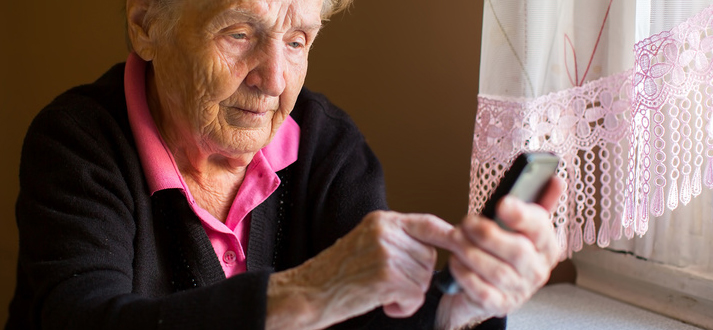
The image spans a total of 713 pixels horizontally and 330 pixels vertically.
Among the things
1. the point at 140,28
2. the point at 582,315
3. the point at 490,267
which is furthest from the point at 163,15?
the point at 582,315

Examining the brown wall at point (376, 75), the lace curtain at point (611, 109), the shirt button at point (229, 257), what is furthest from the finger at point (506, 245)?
the brown wall at point (376, 75)

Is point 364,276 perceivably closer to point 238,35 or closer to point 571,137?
point 238,35

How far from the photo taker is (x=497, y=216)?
31.2 inches

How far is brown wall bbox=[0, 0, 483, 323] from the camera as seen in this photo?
1728 mm

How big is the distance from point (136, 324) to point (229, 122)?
1.31 feet

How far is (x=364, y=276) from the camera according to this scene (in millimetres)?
858

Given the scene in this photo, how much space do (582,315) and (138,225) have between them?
89 cm

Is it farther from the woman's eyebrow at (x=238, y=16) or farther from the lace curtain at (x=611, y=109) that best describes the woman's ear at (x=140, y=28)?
the lace curtain at (x=611, y=109)

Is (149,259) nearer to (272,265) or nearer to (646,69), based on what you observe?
(272,265)

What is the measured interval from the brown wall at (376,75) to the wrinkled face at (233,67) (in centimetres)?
57

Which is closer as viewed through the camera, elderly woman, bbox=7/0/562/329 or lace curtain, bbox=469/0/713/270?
elderly woman, bbox=7/0/562/329

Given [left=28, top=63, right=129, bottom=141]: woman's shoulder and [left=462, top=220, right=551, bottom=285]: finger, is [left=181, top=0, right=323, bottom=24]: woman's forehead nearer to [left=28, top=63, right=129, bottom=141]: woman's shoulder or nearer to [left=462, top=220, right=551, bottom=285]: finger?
[left=28, top=63, right=129, bottom=141]: woman's shoulder

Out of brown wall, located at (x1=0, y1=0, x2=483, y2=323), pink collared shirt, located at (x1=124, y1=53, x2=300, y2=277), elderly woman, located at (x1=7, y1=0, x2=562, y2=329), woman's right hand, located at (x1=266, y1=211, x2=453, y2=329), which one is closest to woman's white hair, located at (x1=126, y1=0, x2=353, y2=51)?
elderly woman, located at (x1=7, y1=0, x2=562, y2=329)

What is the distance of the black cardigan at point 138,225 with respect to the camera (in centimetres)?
95
